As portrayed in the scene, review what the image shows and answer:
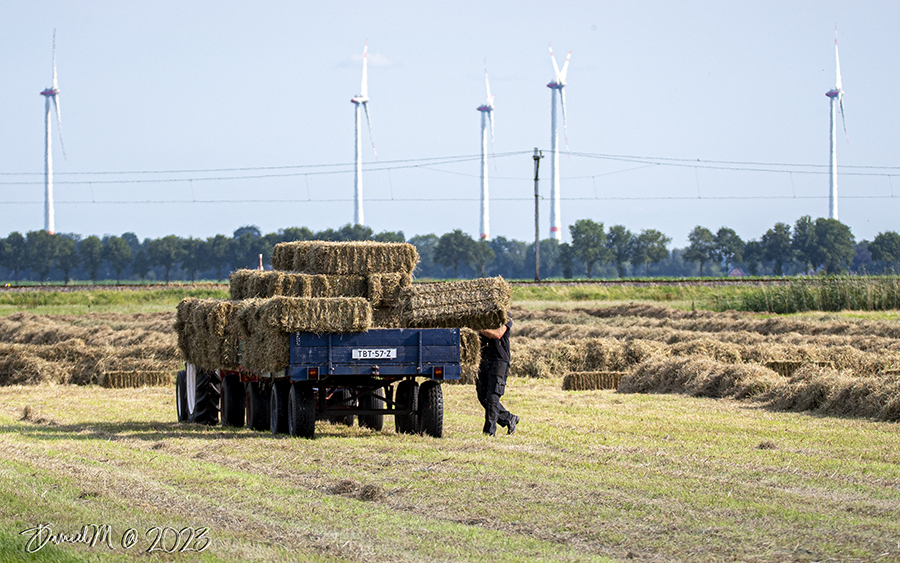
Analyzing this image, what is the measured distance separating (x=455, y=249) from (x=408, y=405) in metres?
134

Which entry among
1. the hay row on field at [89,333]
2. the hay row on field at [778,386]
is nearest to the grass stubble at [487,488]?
the hay row on field at [778,386]

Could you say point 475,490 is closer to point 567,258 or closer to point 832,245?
point 832,245

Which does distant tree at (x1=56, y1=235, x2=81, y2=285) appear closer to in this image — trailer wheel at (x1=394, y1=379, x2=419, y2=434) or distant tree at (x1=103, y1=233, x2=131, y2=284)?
distant tree at (x1=103, y1=233, x2=131, y2=284)

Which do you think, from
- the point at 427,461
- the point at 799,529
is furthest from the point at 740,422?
the point at 799,529

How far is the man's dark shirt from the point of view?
14.4 metres

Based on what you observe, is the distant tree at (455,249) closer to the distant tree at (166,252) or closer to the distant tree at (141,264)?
the distant tree at (166,252)

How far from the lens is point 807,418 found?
15977mm

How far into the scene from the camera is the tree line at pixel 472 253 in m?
131

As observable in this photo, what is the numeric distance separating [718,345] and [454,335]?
1284cm

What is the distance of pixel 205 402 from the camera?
17.4 metres

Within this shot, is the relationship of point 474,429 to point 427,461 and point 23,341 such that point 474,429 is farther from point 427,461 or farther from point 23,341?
point 23,341

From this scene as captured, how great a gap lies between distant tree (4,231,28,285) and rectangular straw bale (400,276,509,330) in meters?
142

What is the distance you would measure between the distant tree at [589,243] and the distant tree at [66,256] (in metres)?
69.5

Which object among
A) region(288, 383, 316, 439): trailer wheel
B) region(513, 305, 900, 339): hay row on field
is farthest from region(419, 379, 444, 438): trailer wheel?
region(513, 305, 900, 339): hay row on field
